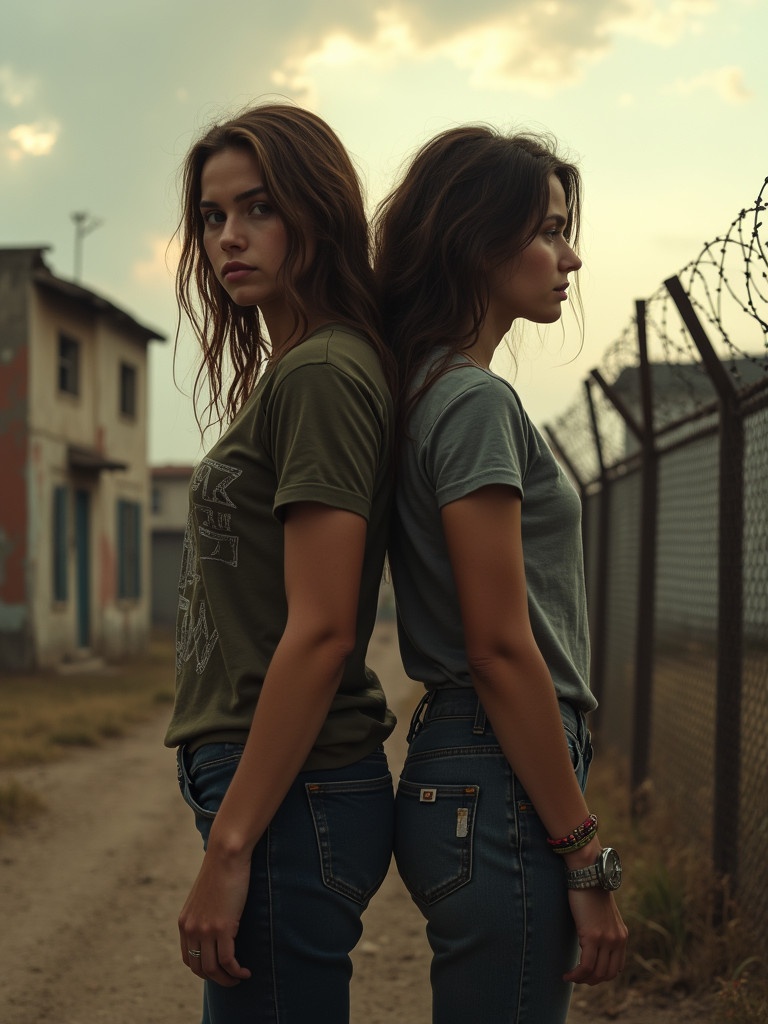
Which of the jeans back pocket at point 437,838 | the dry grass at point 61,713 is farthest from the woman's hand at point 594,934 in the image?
the dry grass at point 61,713

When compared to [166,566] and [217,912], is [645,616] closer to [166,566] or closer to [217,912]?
[217,912]

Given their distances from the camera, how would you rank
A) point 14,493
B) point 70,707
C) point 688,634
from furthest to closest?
point 14,493 < point 70,707 < point 688,634

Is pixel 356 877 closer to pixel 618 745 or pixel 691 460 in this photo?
pixel 691 460

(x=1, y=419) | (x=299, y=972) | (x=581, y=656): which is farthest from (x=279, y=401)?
(x=1, y=419)

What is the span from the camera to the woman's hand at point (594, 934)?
158 cm

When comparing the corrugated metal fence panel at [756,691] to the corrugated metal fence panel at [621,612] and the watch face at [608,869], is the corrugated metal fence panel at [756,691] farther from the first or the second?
the corrugated metal fence panel at [621,612]

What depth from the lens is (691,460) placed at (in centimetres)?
512

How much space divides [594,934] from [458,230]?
996mm

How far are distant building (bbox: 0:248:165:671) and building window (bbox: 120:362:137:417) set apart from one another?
2 cm

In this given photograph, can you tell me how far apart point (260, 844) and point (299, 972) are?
17 cm

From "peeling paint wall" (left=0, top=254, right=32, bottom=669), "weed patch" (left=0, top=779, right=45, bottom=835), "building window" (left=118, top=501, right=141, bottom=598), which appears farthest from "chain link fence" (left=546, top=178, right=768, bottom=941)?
"building window" (left=118, top=501, right=141, bottom=598)

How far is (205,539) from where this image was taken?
5.61 ft

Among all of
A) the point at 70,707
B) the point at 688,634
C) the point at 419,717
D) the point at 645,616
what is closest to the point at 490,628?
the point at 419,717

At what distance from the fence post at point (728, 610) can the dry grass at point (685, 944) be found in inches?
5.9
